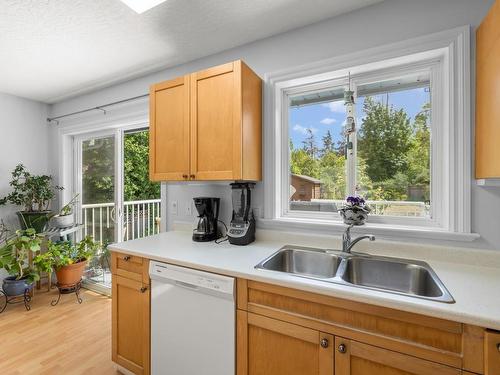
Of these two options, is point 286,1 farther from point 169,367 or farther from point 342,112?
point 169,367

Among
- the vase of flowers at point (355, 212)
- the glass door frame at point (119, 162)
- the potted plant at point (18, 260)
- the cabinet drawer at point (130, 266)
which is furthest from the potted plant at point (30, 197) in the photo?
the vase of flowers at point (355, 212)

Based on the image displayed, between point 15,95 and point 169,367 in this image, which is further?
point 15,95

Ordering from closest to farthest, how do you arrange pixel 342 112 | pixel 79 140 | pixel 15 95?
pixel 342 112
pixel 15 95
pixel 79 140

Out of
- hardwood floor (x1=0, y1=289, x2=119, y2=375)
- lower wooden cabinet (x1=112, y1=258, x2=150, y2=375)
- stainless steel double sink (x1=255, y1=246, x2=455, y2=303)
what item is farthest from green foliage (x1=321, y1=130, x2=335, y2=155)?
hardwood floor (x1=0, y1=289, x2=119, y2=375)

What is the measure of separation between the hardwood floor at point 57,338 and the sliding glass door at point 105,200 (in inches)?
18.4

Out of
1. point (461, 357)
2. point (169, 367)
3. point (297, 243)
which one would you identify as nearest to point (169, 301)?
point (169, 367)

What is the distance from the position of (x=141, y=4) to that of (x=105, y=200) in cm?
226

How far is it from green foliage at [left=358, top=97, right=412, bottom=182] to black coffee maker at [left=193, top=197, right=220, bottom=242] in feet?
3.77

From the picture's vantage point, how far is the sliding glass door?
293cm

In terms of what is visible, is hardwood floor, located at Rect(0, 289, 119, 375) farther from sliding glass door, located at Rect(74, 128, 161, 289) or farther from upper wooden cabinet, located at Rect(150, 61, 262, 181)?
upper wooden cabinet, located at Rect(150, 61, 262, 181)

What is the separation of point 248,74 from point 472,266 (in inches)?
66.6

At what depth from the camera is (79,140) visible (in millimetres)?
3299

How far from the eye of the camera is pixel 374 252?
1.55 m

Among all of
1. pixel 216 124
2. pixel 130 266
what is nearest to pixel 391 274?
pixel 216 124
